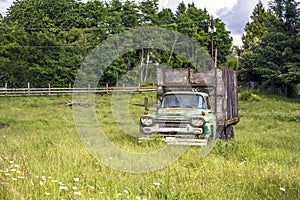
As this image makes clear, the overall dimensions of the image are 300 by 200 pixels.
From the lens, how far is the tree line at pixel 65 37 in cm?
4309

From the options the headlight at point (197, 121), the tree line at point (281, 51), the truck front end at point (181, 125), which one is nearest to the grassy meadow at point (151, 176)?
the truck front end at point (181, 125)

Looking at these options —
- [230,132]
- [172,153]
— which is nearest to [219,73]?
[230,132]

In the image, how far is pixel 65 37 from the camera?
47094 millimetres

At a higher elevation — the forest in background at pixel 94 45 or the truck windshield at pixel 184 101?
the forest in background at pixel 94 45

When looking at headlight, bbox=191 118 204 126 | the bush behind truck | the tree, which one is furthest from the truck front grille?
the tree

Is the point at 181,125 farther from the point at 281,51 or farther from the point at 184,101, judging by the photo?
the point at 281,51

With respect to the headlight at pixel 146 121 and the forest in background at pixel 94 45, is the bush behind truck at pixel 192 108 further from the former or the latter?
the forest in background at pixel 94 45

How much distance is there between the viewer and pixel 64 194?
573cm

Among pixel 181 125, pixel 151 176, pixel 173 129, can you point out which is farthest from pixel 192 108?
pixel 151 176

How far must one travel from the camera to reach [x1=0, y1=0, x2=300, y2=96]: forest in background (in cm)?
4228

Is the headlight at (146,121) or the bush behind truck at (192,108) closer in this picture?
the bush behind truck at (192,108)

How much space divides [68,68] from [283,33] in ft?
76.1

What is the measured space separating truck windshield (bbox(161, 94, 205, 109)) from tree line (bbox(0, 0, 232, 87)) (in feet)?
97.3

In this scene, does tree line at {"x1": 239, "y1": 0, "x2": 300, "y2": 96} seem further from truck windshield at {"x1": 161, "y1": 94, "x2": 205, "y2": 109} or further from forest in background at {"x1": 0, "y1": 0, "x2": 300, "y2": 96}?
truck windshield at {"x1": 161, "y1": 94, "x2": 205, "y2": 109}
